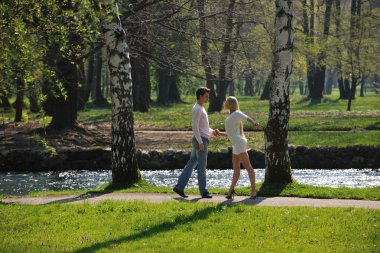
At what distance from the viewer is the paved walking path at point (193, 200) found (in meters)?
11.8

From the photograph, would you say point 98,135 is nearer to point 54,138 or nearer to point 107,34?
point 54,138

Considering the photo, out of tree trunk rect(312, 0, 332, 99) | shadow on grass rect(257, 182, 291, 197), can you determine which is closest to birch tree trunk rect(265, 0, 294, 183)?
shadow on grass rect(257, 182, 291, 197)

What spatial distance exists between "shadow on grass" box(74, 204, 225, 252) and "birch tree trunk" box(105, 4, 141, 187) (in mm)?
4173

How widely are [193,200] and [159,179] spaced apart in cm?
662

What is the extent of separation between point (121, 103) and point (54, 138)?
10087 millimetres

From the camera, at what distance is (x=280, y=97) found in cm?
1379

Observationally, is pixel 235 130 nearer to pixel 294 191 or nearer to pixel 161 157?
pixel 294 191

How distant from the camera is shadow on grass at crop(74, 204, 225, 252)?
Answer: 865 cm

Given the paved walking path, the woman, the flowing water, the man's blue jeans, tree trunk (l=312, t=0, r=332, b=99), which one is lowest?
the flowing water

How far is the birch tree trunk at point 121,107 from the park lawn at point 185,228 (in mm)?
Answer: 3118

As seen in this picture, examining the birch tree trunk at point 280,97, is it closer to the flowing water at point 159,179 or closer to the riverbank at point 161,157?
the flowing water at point 159,179

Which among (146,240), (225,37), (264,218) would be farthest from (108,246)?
(225,37)

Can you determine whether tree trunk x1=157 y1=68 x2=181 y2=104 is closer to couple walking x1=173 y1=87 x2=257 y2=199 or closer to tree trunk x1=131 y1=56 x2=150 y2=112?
tree trunk x1=131 y1=56 x2=150 y2=112

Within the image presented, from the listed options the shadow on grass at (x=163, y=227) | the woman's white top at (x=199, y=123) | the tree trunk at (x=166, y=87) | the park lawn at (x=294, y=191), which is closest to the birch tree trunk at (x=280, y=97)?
the park lawn at (x=294, y=191)
